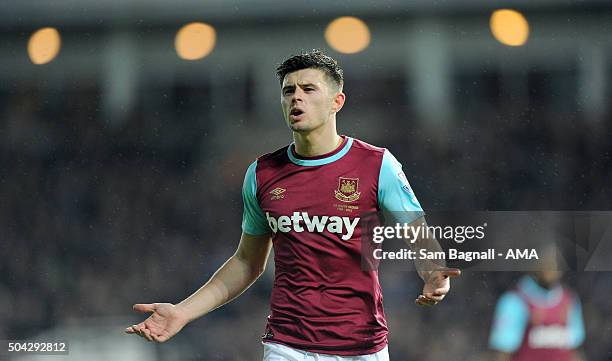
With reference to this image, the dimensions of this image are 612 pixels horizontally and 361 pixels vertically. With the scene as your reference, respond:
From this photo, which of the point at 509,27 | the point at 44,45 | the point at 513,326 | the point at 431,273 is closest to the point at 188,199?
the point at 44,45

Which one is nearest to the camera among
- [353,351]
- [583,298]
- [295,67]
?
[353,351]

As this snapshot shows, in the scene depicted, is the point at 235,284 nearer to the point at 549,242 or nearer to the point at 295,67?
the point at 295,67

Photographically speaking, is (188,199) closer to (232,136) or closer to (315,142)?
(232,136)

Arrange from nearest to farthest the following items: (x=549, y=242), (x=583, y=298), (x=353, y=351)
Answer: (x=353, y=351) → (x=549, y=242) → (x=583, y=298)

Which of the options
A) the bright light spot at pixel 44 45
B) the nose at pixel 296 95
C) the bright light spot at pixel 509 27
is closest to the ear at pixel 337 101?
the nose at pixel 296 95

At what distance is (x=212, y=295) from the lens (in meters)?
2.33

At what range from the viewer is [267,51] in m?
4.82

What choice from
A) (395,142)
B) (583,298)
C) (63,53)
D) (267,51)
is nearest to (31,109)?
(63,53)

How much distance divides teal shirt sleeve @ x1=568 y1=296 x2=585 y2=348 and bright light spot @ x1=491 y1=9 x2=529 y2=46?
148 centimetres

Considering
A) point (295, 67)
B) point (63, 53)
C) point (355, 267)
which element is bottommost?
point (355, 267)

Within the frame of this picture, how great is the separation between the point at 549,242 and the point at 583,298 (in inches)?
22.6

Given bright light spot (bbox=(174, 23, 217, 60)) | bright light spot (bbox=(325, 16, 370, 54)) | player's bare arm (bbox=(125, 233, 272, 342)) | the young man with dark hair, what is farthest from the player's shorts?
bright light spot (bbox=(174, 23, 217, 60))

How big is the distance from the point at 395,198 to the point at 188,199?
2884 millimetres

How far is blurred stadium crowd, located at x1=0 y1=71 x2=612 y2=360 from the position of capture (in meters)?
4.74
